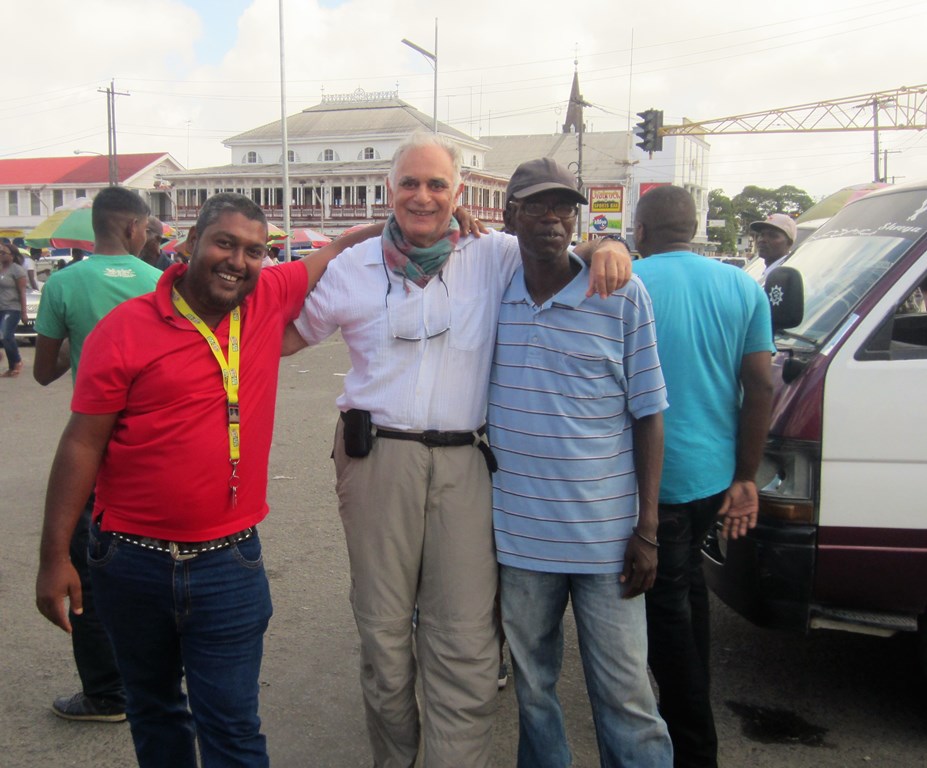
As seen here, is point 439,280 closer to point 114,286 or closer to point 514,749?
point 114,286

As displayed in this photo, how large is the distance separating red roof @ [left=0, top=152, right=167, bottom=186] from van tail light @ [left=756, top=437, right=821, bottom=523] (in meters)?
74.6

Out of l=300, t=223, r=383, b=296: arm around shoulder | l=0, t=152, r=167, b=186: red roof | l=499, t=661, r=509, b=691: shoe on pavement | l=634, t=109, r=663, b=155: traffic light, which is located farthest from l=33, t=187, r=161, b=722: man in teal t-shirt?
l=0, t=152, r=167, b=186: red roof

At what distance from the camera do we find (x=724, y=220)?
106 metres

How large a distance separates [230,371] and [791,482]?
2.05 meters

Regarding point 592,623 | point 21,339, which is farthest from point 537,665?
point 21,339

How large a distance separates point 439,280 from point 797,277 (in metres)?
1.46

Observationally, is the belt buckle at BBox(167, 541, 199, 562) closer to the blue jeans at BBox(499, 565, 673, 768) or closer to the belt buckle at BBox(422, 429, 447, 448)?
the belt buckle at BBox(422, 429, 447, 448)

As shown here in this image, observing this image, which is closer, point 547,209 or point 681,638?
point 547,209

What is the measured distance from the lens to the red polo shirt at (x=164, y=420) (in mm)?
2301

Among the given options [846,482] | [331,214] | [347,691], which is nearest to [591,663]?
[846,482]

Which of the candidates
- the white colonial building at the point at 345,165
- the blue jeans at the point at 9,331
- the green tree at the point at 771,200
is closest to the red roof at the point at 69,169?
the white colonial building at the point at 345,165

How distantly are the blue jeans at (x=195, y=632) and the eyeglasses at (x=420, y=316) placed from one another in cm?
75

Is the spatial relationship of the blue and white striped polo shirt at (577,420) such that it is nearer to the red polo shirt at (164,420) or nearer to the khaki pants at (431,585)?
the khaki pants at (431,585)

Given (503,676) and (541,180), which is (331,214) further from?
(541,180)
